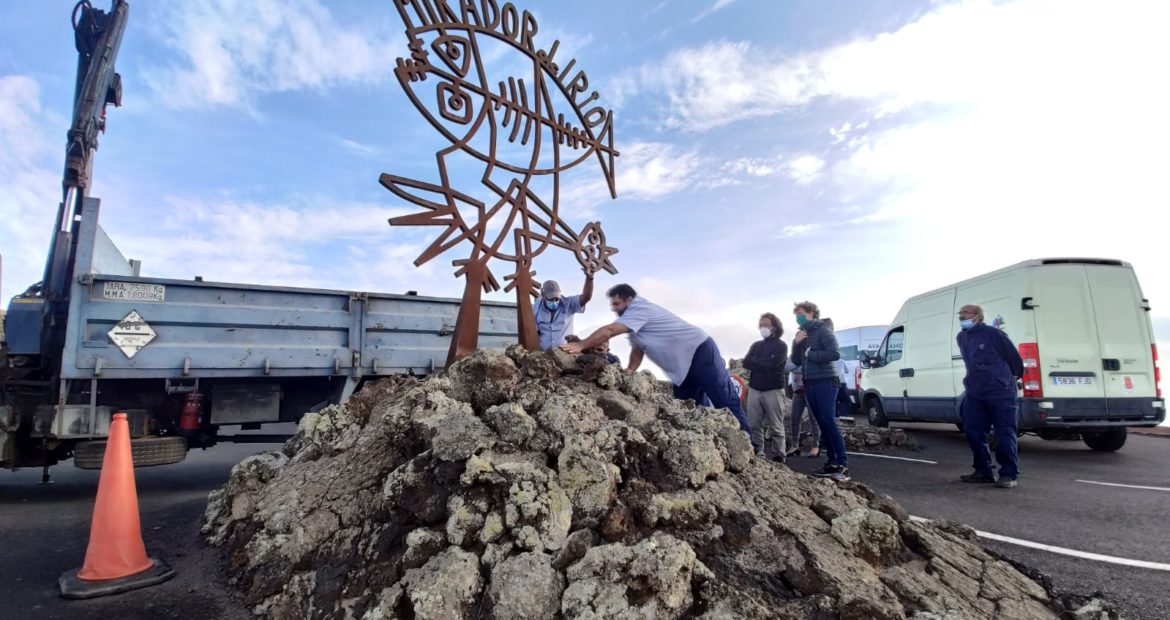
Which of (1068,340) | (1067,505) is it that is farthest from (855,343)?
(1067,505)

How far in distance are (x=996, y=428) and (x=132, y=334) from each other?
314 inches

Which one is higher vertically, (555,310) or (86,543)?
(555,310)

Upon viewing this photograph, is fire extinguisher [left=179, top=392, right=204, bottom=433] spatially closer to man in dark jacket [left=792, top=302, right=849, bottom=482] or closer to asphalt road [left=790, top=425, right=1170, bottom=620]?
man in dark jacket [left=792, top=302, right=849, bottom=482]

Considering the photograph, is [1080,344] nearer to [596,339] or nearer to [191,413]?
[596,339]

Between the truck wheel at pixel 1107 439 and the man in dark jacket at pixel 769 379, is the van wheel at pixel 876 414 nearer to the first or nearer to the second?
the truck wheel at pixel 1107 439

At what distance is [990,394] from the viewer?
5.54 meters

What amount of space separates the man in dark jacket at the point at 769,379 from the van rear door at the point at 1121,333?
4.53 meters

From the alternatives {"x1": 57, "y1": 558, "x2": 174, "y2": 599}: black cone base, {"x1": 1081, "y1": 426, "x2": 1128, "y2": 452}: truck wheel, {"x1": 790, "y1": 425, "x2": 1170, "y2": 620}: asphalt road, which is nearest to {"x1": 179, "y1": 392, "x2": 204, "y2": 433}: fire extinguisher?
{"x1": 57, "y1": 558, "x2": 174, "y2": 599}: black cone base

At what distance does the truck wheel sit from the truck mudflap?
47 centimetres

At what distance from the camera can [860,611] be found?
2150 millimetres

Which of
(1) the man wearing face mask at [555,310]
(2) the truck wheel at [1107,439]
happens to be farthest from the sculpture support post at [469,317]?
(2) the truck wheel at [1107,439]

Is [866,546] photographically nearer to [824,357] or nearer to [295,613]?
[295,613]

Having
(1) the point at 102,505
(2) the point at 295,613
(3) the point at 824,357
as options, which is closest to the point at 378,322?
(1) the point at 102,505

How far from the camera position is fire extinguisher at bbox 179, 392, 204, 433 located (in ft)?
17.8
